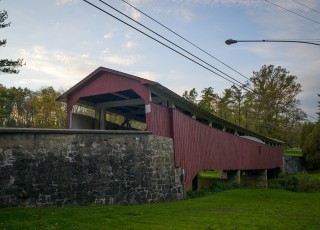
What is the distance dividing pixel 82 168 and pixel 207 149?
32.7 ft

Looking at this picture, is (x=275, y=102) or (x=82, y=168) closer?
(x=82, y=168)

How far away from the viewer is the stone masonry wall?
10302 mm

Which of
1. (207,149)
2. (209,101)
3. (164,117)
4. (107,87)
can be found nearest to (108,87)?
(107,87)

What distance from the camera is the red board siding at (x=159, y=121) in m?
15.1

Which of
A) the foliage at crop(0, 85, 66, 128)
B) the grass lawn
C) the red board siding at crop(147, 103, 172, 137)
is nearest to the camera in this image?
the grass lawn

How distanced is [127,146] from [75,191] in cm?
298

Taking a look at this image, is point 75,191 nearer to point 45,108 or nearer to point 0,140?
point 0,140

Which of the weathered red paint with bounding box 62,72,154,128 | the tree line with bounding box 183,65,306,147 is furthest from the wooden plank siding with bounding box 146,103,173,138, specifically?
the tree line with bounding box 183,65,306,147

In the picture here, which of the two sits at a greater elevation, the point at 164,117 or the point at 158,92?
the point at 158,92

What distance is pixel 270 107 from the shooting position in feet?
144

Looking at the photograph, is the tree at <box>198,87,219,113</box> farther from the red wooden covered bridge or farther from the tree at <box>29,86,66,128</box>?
the red wooden covered bridge

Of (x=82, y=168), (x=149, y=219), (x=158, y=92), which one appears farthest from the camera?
(x=158, y=92)

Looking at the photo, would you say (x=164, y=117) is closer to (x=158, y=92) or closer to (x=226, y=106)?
(x=158, y=92)

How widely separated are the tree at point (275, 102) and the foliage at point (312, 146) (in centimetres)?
239
